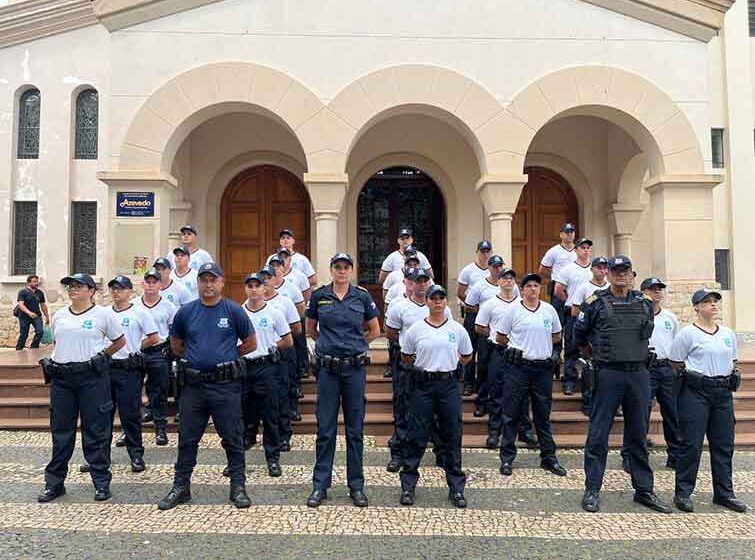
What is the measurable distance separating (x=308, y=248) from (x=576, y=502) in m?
8.78

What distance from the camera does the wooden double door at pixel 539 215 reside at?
13.0 meters

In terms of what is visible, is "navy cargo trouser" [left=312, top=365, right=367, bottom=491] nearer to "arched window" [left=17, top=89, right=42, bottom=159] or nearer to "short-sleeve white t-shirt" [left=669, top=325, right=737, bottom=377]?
"short-sleeve white t-shirt" [left=669, top=325, right=737, bottom=377]

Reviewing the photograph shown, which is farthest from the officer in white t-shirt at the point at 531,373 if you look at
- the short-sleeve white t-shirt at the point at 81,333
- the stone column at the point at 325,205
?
the stone column at the point at 325,205

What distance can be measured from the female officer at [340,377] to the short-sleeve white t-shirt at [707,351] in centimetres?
298

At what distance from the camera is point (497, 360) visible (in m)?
6.93

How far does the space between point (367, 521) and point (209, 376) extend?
185cm

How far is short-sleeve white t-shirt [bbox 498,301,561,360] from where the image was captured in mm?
6113

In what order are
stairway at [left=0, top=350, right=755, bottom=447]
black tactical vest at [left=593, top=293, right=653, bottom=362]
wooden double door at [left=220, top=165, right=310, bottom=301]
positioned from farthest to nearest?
1. wooden double door at [left=220, top=165, right=310, bottom=301]
2. stairway at [left=0, top=350, right=755, bottom=447]
3. black tactical vest at [left=593, top=293, right=653, bottom=362]

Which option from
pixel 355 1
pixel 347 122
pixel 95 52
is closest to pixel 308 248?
pixel 347 122

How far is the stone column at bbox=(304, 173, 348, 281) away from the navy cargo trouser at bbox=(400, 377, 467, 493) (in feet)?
15.7

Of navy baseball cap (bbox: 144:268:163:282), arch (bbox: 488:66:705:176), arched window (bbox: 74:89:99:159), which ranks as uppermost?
arched window (bbox: 74:89:99:159)

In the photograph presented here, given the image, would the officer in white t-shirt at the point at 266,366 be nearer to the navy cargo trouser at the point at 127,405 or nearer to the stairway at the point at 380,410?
the navy cargo trouser at the point at 127,405

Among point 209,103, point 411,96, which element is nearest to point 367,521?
point 411,96

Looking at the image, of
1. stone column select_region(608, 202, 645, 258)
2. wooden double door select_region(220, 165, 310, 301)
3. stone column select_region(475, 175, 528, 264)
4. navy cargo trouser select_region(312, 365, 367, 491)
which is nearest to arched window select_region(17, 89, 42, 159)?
wooden double door select_region(220, 165, 310, 301)
